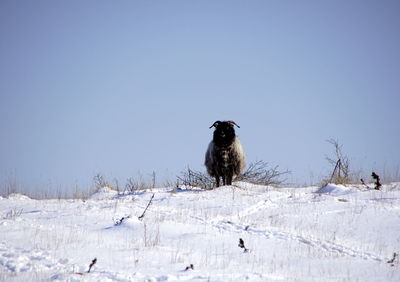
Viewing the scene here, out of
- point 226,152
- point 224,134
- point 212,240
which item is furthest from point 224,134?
Result: point 212,240

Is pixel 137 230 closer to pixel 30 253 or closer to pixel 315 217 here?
pixel 30 253

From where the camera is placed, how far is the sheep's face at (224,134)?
12.3m

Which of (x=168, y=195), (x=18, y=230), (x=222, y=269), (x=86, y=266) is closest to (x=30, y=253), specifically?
(x=86, y=266)

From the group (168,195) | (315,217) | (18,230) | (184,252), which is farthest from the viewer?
(168,195)

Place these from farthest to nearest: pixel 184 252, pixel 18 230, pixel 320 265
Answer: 1. pixel 18 230
2. pixel 184 252
3. pixel 320 265

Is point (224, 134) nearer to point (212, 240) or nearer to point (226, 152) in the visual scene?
point (226, 152)

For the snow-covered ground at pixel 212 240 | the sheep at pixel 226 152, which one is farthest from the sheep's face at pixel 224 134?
the snow-covered ground at pixel 212 240

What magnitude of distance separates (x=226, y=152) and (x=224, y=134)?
0.51m

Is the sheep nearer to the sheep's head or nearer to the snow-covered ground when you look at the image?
the sheep's head

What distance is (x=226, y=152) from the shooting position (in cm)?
1234

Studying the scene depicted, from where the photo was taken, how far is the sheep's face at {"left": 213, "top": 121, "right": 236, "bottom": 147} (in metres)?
12.3

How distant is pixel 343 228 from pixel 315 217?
0.71 meters

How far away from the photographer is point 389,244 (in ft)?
19.5

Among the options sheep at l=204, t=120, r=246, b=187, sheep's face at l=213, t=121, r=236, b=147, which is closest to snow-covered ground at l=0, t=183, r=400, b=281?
sheep at l=204, t=120, r=246, b=187
